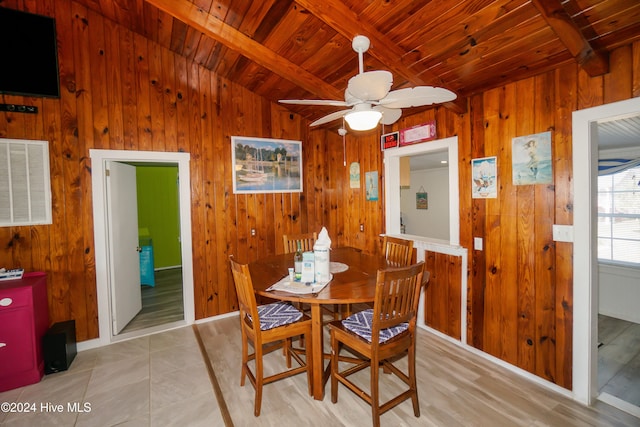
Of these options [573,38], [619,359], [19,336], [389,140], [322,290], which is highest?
[573,38]

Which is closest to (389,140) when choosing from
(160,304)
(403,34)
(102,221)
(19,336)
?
→ (403,34)

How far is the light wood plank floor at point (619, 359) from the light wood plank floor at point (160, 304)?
4.20m

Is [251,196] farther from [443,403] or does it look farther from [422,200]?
[422,200]

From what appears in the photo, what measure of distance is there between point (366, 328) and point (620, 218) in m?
4.25

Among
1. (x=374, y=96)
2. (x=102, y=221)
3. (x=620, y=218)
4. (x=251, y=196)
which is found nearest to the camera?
(x=374, y=96)

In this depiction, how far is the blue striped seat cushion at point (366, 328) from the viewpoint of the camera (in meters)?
1.88

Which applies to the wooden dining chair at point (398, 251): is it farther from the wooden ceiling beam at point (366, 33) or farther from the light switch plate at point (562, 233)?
the wooden ceiling beam at point (366, 33)

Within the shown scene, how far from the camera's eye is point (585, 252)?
1993 millimetres

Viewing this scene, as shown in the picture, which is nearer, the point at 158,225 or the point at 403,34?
the point at 403,34

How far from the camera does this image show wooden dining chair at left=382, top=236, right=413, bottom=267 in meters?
2.66

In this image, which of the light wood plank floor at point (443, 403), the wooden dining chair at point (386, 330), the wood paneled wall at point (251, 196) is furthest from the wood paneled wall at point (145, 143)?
the wooden dining chair at point (386, 330)

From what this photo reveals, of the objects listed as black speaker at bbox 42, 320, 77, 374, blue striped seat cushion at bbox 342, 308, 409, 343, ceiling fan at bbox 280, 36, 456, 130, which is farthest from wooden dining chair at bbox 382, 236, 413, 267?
black speaker at bbox 42, 320, 77, 374

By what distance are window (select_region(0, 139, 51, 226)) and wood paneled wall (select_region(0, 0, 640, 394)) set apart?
7 centimetres

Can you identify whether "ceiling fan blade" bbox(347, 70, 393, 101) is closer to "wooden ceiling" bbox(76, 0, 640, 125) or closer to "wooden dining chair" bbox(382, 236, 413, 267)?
"wooden ceiling" bbox(76, 0, 640, 125)
